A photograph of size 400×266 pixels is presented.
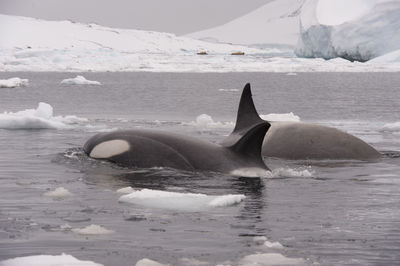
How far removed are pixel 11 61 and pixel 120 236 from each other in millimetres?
74163

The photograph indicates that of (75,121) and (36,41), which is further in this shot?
(36,41)

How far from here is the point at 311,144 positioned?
12.6 m

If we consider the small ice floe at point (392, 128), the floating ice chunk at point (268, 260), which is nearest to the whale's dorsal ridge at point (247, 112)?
the floating ice chunk at point (268, 260)

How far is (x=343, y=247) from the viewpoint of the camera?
6199 mm

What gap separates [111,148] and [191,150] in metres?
1.12

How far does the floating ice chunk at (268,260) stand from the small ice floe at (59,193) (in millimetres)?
3214

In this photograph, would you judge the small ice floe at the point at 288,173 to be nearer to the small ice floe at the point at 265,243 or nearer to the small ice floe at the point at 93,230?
the small ice floe at the point at 265,243

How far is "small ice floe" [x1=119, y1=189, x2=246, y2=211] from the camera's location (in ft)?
25.6

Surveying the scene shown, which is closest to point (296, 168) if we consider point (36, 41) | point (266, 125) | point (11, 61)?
point (266, 125)

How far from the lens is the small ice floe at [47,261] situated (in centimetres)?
545

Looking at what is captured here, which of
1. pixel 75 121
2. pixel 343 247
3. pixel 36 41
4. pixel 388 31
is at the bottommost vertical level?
pixel 343 247

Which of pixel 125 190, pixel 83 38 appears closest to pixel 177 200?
pixel 125 190

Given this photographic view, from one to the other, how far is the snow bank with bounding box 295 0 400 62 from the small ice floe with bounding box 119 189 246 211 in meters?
59.2

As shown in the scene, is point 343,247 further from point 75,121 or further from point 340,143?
point 75,121
